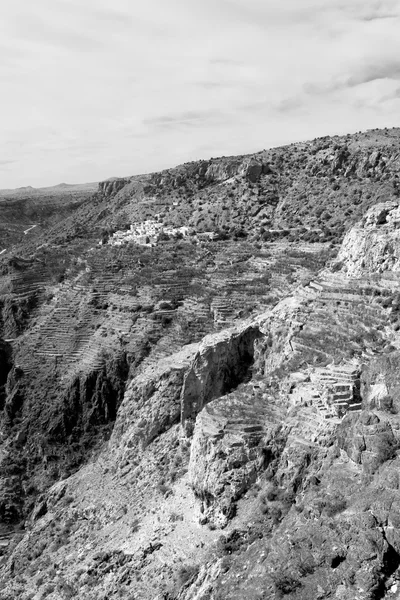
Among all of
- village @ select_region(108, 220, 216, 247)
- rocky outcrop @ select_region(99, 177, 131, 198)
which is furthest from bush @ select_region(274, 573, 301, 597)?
rocky outcrop @ select_region(99, 177, 131, 198)

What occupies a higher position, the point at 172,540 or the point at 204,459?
the point at 204,459

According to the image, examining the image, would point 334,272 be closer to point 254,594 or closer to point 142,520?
point 142,520

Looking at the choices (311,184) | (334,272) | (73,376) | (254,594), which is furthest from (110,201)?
(254,594)

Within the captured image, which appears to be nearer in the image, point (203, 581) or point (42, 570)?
point (203, 581)

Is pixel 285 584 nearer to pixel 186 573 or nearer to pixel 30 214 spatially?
pixel 186 573

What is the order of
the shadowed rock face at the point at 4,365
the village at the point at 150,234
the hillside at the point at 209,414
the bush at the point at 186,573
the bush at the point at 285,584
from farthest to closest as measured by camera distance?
the village at the point at 150,234
the shadowed rock face at the point at 4,365
the bush at the point at 186,573
the hillside at the point at 209,414
the bush at the point at 285,584

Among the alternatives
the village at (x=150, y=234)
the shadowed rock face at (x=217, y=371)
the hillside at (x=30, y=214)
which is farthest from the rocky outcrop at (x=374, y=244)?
the hillside at (x=30, y=214)

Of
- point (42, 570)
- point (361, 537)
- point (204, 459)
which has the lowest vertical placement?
point (42, 570)

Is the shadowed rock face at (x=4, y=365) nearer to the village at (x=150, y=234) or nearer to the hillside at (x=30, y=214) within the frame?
the village at (x=150, y=234)

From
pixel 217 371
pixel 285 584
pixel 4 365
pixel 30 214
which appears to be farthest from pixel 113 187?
pixel 285 584
